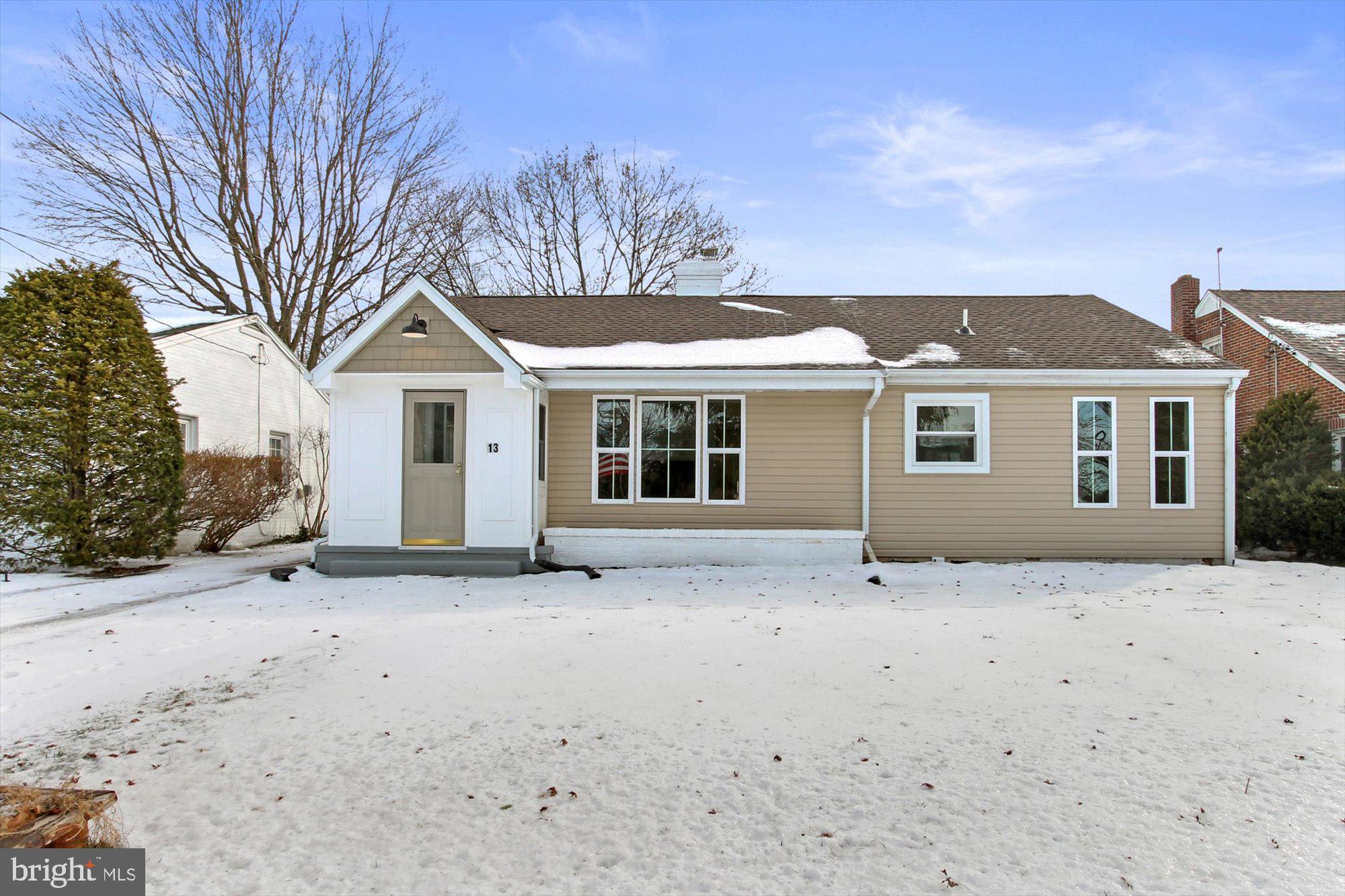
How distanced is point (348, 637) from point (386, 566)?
11.5 ft

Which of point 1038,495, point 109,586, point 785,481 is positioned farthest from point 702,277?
point 109,586

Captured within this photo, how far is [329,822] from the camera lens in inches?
125

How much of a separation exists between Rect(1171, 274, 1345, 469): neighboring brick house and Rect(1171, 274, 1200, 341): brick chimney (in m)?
0.02

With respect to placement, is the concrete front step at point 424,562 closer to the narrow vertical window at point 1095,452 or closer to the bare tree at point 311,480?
the bare tree at point 311,480

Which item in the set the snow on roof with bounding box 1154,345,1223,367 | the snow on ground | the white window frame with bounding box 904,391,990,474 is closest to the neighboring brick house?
the snow on roof with bounding box 1154,345,1223,367

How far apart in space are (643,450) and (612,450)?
458 millimetres

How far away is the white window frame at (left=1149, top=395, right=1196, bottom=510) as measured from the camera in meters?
10.9

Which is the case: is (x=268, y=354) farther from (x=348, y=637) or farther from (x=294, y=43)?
(x=348, y=637)

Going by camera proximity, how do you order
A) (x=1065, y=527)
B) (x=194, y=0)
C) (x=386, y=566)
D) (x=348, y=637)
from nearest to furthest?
1. (x=348, y=637)
2. (x=386, y=566)
3. (x=1065, y=527)
4. (x=194, y=0)

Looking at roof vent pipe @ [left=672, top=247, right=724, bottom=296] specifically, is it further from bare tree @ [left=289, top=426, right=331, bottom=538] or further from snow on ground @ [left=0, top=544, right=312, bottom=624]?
bare tree @ [left=289, top=426, right=331, bottom=538]

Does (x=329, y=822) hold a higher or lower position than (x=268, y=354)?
lower

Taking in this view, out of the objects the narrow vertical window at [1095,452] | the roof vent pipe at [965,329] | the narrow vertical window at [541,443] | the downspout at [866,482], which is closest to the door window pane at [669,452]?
the narrow vertical window at [541,443]

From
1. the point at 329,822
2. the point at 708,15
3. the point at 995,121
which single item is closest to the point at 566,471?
the point at 708,15

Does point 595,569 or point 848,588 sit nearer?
point 848,588
